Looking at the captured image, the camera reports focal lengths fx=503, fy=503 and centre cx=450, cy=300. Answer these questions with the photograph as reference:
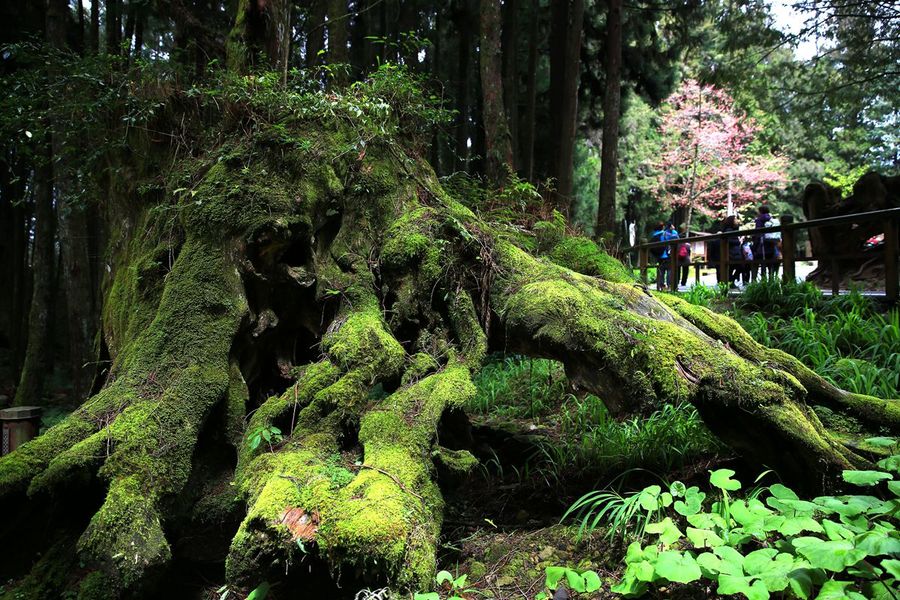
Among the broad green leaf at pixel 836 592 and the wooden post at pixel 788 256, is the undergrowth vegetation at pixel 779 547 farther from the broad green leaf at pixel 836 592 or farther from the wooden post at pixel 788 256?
the wooden post at pixel 788 256

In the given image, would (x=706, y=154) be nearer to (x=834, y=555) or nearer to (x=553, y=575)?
(x=834, y=555)

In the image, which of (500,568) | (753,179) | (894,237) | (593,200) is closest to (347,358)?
(500,568)

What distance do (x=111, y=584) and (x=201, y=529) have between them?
A: 2.19ft

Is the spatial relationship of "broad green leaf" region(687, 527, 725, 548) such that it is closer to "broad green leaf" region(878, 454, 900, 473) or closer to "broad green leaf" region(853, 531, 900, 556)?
"broad green leaf" region(853, 531, 900, 556)

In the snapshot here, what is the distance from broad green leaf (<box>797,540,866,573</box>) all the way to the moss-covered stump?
1.12 metres

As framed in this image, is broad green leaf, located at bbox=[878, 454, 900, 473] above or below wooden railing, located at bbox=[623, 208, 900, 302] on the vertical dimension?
below

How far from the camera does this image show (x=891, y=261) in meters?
6.06

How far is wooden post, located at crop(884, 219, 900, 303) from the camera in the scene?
6.04 m

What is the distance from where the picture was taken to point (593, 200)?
2038cm

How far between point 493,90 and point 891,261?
5765 millimetres

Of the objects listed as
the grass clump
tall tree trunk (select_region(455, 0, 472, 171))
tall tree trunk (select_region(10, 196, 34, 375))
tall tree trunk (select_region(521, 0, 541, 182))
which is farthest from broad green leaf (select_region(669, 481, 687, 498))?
tall tree trunk (select_region(10, 196, 34, 375))

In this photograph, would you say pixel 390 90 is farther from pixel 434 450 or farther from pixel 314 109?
pixel 434 450

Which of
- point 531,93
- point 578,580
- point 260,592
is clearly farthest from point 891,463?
point 531,93

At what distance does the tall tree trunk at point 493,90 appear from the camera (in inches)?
312
